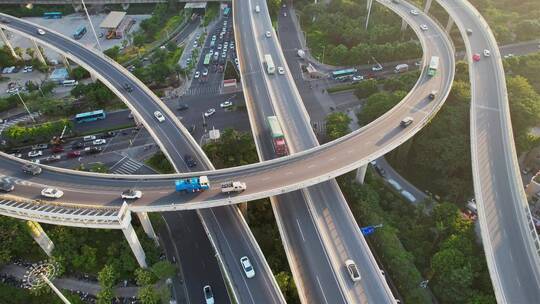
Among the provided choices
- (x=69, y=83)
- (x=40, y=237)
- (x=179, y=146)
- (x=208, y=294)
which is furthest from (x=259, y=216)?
(x=69, y=83)

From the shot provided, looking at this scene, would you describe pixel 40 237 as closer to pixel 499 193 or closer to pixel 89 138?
pixel 89 138

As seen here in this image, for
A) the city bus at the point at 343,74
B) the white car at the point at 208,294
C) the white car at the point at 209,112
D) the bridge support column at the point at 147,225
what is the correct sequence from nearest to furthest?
1. the white car at the point at 208,294
2. the bridge support column at the point at 147,225
3. the white car at the point at 209,112
4. the city bus at the point at 343,74

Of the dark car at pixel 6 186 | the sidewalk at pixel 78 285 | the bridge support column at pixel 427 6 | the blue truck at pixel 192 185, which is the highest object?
the bridge support column at pixel 427 6

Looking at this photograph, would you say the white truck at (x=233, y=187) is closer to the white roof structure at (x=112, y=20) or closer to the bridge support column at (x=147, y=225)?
the bridge support column at (x=147, y=225)

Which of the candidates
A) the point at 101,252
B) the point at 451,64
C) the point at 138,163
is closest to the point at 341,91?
the point at 451,64

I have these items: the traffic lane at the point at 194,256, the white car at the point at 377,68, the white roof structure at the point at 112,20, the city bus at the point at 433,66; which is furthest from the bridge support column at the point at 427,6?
the white roof structure at the point at 112,20

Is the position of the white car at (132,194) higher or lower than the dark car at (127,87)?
lower

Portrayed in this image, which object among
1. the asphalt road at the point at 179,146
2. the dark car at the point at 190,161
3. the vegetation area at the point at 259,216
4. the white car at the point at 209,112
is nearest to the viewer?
the asphalt road at the point at 179,146
